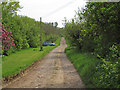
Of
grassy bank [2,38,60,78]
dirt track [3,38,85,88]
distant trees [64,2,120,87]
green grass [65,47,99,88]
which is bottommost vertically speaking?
dirt track [3,38,85,88]

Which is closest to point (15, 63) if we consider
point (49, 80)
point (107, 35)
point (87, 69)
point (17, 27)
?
point (49, 80)

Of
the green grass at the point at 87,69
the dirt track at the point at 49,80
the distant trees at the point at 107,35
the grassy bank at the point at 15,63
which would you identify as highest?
the distant trees at the point at 107,35

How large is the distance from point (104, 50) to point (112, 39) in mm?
830

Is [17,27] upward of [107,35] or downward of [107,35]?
upward

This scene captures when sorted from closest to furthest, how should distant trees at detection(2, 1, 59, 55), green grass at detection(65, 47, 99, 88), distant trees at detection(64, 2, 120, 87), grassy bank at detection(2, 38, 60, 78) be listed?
distant trees at detection(64, 2, 120, 87) < green grass at detection(65, 47, 99, 88) < grassy bank at detection(2, 38, 60, 78) < distant trees at detection(2, 1, 59, 55)

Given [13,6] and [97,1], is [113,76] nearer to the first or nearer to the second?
[97,1]

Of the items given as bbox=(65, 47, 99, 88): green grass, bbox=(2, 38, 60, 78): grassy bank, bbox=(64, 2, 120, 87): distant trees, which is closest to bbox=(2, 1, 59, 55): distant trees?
bbox=(2, 38, 60, 78): grassy bank

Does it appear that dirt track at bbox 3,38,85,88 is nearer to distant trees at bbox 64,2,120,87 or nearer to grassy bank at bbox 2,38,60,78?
grassy bank at bbox 2,38,60,78

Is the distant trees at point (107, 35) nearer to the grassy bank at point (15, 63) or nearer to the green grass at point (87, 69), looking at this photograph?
the green grass at point (87, 69)

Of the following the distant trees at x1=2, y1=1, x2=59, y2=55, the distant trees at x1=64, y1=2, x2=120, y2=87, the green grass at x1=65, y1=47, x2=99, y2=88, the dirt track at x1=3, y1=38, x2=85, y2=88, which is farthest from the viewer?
the distant trees at x1=2, y1=1, x2=59, y2=55

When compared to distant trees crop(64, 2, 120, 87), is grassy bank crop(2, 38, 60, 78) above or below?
below

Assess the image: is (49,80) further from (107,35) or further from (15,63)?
(15,63)

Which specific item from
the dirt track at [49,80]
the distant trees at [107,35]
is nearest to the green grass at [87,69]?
the dirt track at [49,80]

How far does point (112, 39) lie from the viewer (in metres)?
7.80
